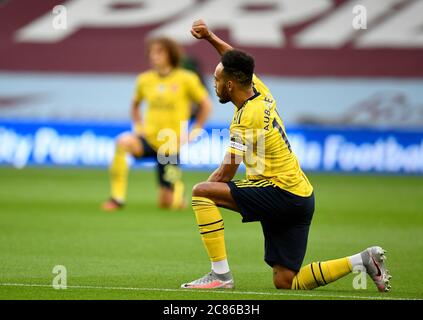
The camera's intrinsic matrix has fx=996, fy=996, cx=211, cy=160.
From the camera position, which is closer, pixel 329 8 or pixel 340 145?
pixel 340 145

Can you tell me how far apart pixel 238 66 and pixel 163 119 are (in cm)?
744

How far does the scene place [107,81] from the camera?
76.9 feet

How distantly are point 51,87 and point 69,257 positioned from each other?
1376 cm

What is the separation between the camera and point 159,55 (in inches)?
592

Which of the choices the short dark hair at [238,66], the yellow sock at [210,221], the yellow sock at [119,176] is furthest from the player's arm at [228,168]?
the yellow sock at [119,176]

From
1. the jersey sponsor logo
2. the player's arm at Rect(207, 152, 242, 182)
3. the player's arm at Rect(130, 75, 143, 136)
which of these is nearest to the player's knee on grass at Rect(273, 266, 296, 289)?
the player's arm at Rect(207, 152, 242, 182)

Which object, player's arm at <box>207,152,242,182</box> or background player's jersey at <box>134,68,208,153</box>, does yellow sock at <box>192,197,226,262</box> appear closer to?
player's arm at <box>207,152,242,182</box>

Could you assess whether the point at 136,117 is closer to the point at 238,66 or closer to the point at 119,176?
the point at 119,176

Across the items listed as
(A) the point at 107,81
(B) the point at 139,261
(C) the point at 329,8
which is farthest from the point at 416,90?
(B) the point at 139,261

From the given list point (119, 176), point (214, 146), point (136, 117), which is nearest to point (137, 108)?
point (136, 117)

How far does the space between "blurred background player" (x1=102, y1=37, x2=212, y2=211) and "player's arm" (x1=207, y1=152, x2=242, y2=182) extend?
270 inches

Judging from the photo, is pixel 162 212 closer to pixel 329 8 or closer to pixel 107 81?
pixel 107 81

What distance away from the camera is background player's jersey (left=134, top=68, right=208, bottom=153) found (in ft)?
50.3

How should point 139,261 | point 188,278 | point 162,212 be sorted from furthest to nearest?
point 162,212 < point 139,261 < point 188,278
